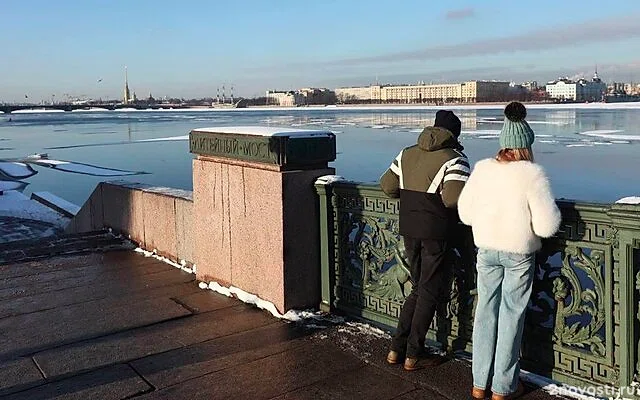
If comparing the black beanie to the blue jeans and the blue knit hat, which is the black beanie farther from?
the blue jeans

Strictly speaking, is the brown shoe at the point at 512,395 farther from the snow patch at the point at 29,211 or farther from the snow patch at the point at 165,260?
the snow patch at the point at 29,211

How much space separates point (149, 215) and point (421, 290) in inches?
198

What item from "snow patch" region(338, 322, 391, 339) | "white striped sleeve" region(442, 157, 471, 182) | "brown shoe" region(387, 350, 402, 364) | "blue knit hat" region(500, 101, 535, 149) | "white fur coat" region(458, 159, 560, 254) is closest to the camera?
"white fur coat" region(458, 159, 560, 254)

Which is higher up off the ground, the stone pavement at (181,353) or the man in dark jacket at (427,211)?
the man in dark jacket at (427,211)

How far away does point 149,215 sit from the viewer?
8.54m

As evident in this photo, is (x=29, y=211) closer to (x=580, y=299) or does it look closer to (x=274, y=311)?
(x=274, y=311)

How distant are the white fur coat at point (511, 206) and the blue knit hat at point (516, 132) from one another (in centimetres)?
11

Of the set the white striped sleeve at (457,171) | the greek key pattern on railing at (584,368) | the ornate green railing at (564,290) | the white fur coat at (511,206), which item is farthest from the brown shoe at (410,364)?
the white striped sleeve at (457,171)

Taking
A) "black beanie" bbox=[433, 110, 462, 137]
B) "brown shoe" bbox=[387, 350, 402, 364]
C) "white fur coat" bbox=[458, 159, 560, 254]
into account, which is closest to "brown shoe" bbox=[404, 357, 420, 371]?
"brown shoe" bbox=[387, 350, 402, 364]

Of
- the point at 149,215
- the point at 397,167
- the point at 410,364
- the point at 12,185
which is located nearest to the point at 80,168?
the point at 12,185

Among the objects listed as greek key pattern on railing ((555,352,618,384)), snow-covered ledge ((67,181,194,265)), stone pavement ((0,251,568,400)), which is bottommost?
stone pavement ((0,251,568,400))

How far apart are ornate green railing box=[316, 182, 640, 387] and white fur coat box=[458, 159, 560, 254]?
331mm

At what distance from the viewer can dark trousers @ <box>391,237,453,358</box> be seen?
429 cm

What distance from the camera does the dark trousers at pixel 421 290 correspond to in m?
4.29
